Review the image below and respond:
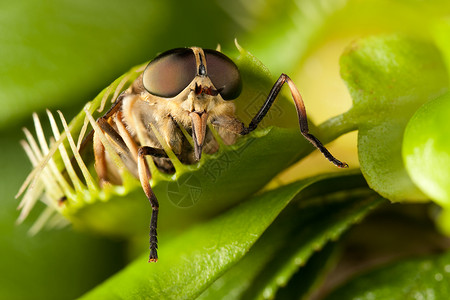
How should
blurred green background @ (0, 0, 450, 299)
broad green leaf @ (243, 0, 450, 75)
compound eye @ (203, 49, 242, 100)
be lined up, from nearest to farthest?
compound eye @ (203, 49, 242, 100)
broad green leaf @ (243, 0, 450, 75)
blurred green background @ (0, 0, 450, 299)

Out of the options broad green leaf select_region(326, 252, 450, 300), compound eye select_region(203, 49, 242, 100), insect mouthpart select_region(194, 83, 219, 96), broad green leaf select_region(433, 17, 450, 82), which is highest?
broad green leaf select_region(433, 17, 450, 82)

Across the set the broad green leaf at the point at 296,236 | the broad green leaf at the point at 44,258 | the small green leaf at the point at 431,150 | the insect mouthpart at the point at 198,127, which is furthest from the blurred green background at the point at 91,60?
the small green leaf at the point at 431,150

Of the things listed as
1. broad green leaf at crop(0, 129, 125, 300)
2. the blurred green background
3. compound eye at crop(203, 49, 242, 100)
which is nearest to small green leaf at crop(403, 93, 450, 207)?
compound eye at crop(203, 49, 242, 100)

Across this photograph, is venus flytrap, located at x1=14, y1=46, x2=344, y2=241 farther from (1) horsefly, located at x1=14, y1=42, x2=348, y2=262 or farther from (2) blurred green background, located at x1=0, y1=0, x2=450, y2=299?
(2) blurred green background, located at x1=0, y1=0, x2=450, y2=299

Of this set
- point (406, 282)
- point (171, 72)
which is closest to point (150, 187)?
point (171, 72)

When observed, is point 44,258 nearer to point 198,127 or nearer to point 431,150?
point 198,127

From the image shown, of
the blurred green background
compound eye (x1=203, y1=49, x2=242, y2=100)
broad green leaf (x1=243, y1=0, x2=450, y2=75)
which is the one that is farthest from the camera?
the blurred green background

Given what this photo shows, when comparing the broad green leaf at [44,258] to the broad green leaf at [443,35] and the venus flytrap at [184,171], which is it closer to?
the venus flytrap at [184,171]
